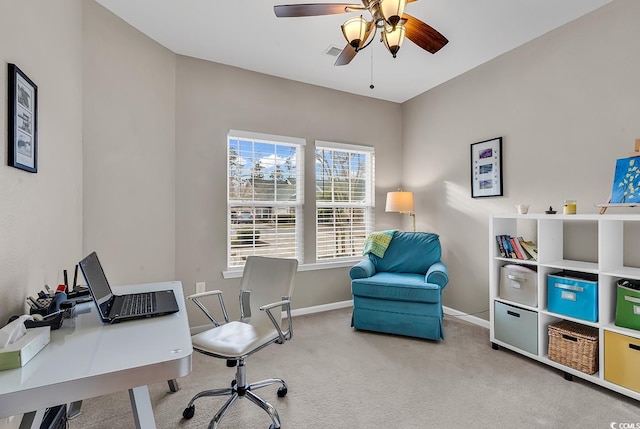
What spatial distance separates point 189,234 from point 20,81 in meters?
1.85

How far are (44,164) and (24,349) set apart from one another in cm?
112

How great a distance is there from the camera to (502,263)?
9.07ft

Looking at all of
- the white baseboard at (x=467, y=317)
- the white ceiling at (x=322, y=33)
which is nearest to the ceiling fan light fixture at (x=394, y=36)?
the white ceiling at (x=322, y=33)

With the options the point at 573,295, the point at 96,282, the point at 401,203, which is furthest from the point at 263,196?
the point at 573,295

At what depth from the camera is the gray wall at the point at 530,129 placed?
2301 millimetres

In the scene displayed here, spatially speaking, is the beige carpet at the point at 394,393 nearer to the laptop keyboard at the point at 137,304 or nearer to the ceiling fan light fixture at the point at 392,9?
the laptop keyboard at the point at 137,304

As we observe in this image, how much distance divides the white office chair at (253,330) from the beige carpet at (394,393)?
12 centimetres

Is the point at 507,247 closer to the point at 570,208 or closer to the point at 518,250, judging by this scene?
the point at 518,250

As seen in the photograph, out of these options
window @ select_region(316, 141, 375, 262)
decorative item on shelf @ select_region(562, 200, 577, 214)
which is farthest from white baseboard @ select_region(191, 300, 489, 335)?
decorative item on shelf @ select_region(562, 200, 577, 214)

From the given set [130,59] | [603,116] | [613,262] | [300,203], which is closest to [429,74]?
[603,116]

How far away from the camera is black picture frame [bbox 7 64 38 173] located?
1302 millimetres

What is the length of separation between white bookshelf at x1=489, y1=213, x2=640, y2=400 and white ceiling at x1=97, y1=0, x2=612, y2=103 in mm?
1586

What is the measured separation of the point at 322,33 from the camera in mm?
2639

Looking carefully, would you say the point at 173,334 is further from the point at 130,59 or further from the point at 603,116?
the point at 603,116
